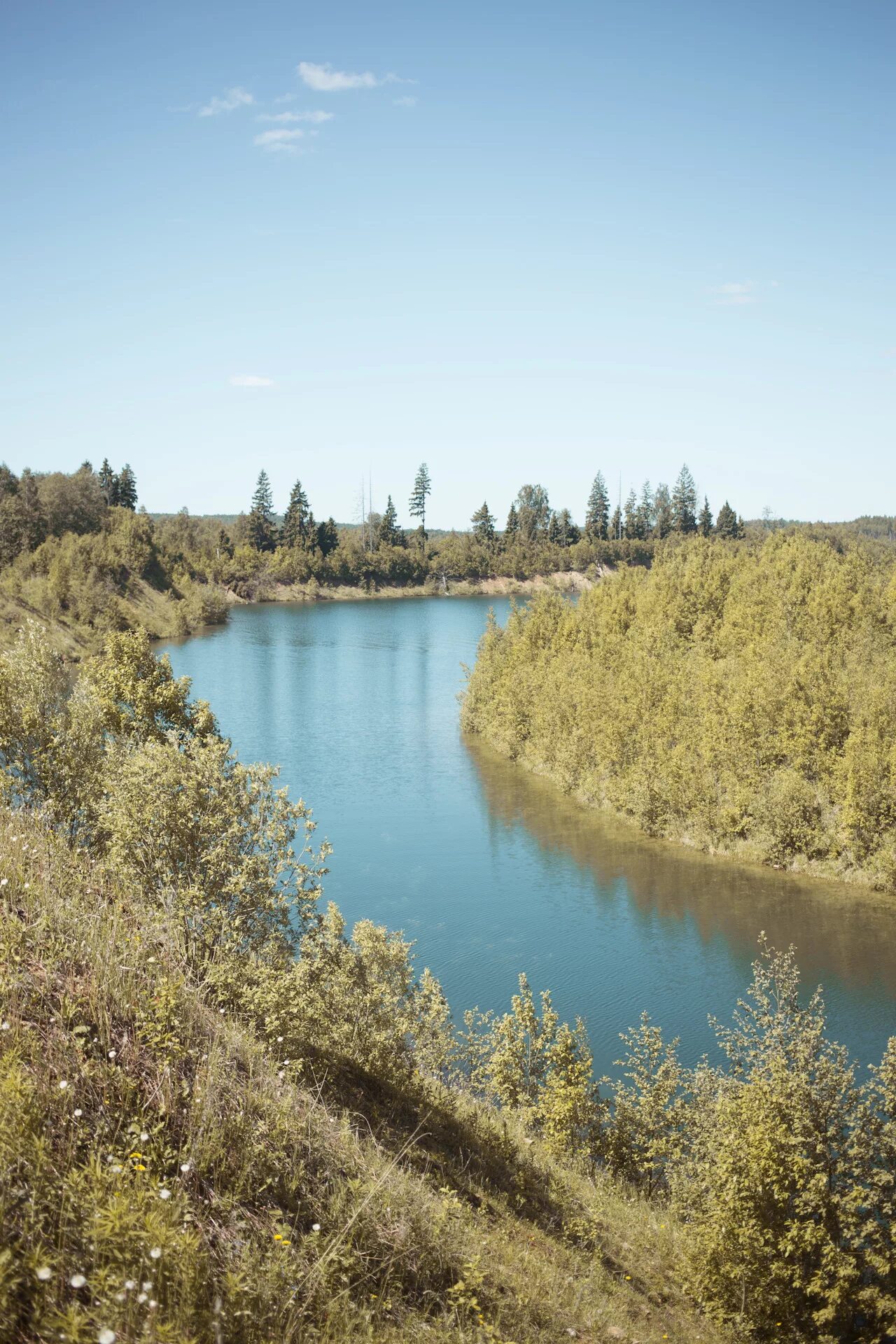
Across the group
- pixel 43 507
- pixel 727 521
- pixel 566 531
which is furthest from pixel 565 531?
pixel 43 507

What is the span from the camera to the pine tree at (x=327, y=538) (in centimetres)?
14862

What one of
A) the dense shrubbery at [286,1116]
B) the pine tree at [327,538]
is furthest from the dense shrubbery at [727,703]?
the pine tree at [327,538]

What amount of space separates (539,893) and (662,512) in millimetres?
Answer: 147643

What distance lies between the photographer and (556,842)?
4222 centimetres

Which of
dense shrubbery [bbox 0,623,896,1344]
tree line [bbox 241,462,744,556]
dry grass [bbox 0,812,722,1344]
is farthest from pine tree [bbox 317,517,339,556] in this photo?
dry grass [bbox 0,812,722,1344]

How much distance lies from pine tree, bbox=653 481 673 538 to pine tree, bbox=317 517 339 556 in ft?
204

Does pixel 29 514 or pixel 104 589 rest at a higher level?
pixel 29 514

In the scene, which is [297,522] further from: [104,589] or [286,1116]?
Answer: [286,1116]

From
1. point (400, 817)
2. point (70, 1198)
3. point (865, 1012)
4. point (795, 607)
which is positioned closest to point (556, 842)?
point (400, 817)

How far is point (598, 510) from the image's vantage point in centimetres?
17350

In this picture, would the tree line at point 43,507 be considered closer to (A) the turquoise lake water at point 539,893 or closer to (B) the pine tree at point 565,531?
(A) the turquoise lake water at point 539,893

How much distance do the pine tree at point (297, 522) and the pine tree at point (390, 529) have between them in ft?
50.8

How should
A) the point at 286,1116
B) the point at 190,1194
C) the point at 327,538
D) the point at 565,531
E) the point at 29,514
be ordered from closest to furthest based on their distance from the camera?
1. the point at 190,1194
2. the point at 286,1116
3. the point at 29,514
4. the point at 327,538
5. the point at 565,531

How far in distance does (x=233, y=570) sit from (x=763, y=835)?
350 ft
